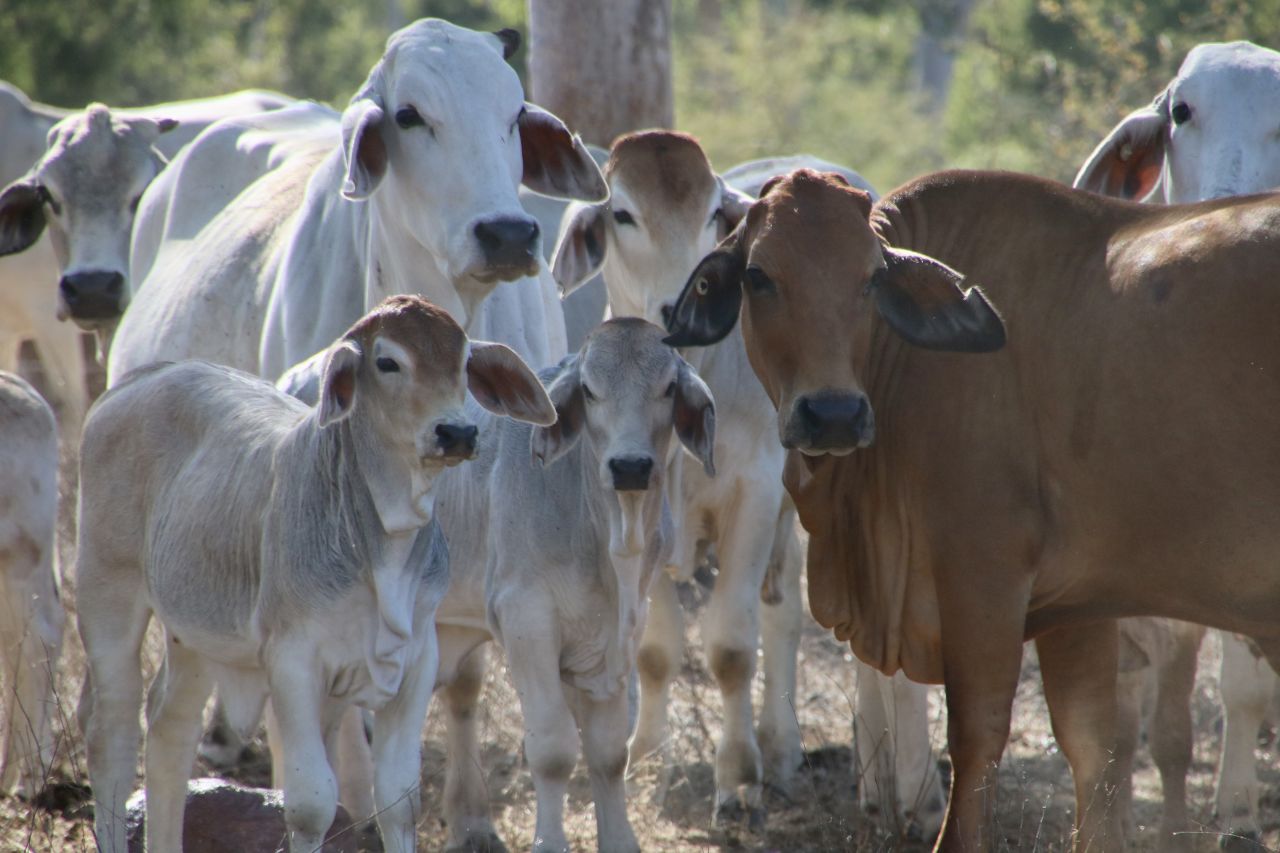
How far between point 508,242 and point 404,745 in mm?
1428

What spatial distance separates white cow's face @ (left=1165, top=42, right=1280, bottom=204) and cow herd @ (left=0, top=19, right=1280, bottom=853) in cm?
1

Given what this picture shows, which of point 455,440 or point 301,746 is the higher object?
point 455,440

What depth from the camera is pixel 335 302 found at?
5.57 m

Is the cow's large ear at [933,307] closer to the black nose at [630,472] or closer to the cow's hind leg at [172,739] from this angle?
the black nose at [630,472]

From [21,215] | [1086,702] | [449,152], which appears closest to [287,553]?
[449,152]

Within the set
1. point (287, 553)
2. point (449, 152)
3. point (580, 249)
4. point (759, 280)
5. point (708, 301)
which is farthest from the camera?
point (580, 249)

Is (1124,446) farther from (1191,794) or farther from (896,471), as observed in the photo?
(1191,794)

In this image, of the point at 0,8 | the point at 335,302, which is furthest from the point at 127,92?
the point at 335,302

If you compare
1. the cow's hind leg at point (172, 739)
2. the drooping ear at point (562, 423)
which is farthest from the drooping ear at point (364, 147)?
the cow's hind leg at point (172, 739)

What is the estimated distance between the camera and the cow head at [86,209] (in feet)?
22.0

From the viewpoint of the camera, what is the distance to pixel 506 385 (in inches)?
167

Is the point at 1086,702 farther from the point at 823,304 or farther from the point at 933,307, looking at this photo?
the point at 823,304

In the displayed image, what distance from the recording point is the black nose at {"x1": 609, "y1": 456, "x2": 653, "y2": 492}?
14.9ft

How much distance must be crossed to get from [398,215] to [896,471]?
5.53 ft
